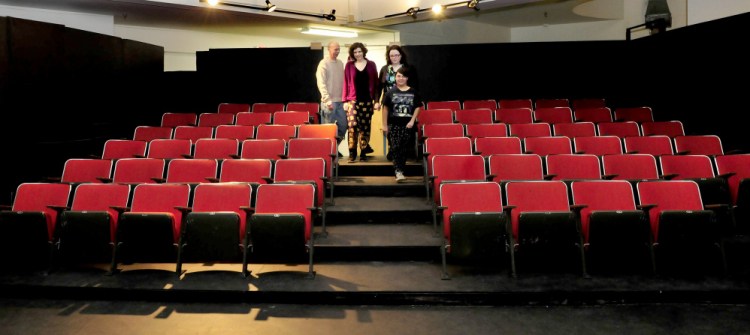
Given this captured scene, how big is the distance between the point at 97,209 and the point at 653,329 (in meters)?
3.48

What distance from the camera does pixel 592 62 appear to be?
7137mm

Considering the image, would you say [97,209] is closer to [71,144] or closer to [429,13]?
[71,144]

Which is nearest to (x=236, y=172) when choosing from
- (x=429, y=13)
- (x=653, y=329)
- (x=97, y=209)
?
(x=97, y=209)

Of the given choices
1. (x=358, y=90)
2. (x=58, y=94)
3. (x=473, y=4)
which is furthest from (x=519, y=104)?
(x=58, y=94)

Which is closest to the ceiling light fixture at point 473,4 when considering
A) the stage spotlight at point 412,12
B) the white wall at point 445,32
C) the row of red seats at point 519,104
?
the stage spotlight at point 412,12

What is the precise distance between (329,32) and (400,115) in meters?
4.88

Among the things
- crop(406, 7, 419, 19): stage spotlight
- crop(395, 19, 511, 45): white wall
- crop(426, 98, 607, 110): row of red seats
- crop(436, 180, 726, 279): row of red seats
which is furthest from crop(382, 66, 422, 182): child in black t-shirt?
crop(395, 19, 511, 45): white wall

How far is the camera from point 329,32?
8.95 meters

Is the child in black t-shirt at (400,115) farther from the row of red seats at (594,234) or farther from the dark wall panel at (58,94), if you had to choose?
the dark wall panel at (58,94)

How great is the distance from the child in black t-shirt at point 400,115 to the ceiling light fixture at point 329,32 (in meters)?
4.53

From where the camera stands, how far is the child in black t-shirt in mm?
4551

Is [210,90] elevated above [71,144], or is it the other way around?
[210,90]

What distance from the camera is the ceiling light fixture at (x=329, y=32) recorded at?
872 centimetres

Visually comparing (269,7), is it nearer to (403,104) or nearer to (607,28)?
(403,104)
